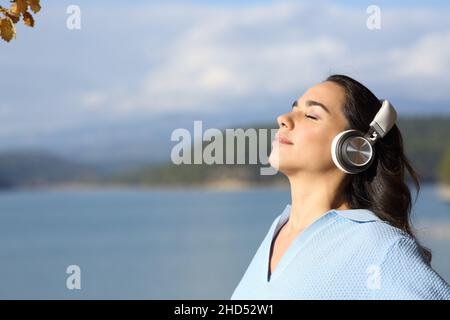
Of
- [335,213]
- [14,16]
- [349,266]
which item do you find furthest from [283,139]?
[14,16]

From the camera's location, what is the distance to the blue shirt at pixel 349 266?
2.33 m

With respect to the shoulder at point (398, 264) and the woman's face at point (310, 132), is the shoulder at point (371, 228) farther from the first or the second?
the woman's face at point (310, 132)

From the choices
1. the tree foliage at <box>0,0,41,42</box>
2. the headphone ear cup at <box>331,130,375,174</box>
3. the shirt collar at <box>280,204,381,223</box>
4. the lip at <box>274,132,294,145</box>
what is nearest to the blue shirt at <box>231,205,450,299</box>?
the shirt collar at <box>280,204,381,223</box>

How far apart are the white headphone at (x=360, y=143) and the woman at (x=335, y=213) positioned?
0.02m

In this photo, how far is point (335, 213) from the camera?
2.63m

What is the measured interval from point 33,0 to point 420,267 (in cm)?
113

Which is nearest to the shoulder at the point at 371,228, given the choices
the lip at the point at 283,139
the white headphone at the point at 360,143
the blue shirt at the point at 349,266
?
the blue shirt at the point at 349,266

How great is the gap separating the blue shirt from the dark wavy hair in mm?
92

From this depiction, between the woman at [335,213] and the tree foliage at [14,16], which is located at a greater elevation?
the tree foliage at [14,16]

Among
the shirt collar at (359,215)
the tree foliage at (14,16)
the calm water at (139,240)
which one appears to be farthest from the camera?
the calm water at (139,240)

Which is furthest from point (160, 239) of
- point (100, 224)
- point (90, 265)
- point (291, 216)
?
point (291, 216)

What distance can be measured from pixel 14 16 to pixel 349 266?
3.49 ft

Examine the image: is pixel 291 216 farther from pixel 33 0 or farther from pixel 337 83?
pixel 33 0

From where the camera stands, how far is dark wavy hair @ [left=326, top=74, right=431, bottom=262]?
268 cm
